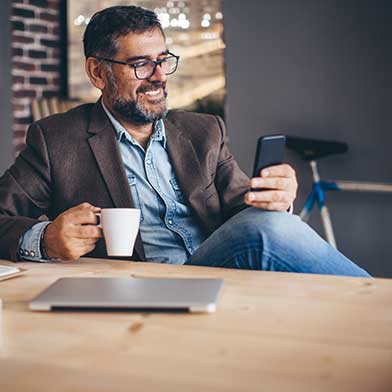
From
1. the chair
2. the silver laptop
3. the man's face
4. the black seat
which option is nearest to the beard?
the man's face

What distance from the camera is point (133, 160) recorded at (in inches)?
83.1

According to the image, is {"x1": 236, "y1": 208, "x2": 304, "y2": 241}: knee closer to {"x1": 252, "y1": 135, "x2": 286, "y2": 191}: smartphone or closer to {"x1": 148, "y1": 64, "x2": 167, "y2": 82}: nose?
{"x1": 252, "y1": 135, "x2": 286, "y2": 191}: smartphone

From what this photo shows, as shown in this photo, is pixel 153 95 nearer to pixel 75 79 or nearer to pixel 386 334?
pixel 386 334

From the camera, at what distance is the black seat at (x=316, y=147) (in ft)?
13.1

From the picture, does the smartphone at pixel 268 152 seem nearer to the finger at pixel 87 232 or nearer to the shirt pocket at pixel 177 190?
the finger at pixel 87 232

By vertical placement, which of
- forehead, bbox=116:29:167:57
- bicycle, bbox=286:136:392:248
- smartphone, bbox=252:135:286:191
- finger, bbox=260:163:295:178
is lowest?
bicycle, bbox=286:136:392:248

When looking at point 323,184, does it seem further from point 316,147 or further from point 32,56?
point 32,56

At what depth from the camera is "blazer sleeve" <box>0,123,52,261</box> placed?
6.27 feet

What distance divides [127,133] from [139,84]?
0.18 m

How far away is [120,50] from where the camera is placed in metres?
2.19

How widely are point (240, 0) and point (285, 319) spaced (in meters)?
3.69

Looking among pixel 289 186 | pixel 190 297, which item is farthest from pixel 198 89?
pixel 190 297

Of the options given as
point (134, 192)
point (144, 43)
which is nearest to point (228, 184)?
point (134, 192)

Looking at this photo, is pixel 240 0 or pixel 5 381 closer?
pixel 5 381
